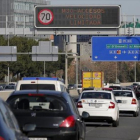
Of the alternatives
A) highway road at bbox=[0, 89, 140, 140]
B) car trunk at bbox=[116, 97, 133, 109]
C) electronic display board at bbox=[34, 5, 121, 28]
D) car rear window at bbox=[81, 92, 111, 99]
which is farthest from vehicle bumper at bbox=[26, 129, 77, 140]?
electronic display board at bbox=[34, 5, 121, 28]

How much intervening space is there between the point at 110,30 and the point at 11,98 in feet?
98.9

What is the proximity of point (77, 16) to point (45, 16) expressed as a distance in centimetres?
232

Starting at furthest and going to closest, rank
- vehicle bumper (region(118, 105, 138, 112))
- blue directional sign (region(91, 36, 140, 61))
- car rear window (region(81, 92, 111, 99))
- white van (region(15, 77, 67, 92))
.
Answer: blue directional sign (region(91, 36, 140, 61))
vehicle bumper (region(118, 105, 138, 112))
car rear window (region(81, 92, 111, 99))
white van (region(15, 77, 67, 92))

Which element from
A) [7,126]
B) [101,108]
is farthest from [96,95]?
[7,126]

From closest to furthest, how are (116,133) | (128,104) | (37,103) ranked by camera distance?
(37,103) < (116,133) < (128,104)

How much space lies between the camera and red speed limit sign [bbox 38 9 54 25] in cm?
4178

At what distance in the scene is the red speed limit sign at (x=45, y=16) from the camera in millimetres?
41781

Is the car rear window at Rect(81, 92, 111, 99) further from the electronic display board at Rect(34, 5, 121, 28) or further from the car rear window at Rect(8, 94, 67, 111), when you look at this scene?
the electronic display board at Rect(34, 5, 121, 28)

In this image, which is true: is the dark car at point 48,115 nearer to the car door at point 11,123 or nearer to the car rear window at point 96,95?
the car door at point 11,123

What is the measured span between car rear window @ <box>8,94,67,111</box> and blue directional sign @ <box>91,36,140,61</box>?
3403cm

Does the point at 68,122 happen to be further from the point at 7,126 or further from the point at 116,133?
the point at 116,133

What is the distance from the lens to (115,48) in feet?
153

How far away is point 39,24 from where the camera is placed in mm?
41875

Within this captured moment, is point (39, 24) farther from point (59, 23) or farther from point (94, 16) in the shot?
point (94, 16)
